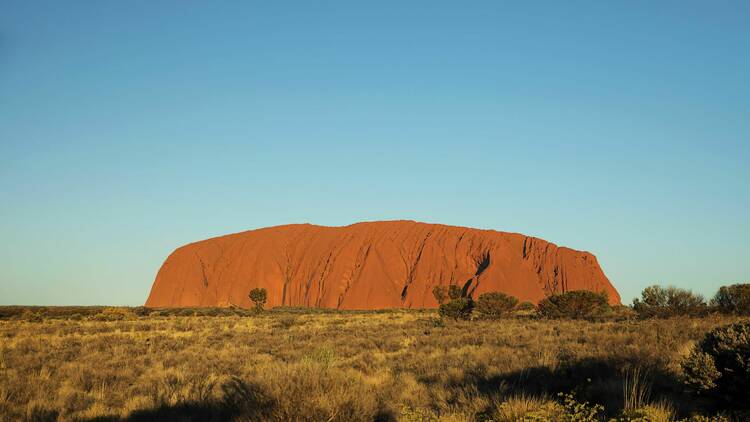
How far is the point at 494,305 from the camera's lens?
38.1 metres

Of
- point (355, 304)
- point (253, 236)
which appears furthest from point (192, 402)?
point (253, 236)

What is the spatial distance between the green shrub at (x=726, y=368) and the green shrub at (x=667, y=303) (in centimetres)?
2062

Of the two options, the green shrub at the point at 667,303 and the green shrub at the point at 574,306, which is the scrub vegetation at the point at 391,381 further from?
the green shrub at the point at 574,306

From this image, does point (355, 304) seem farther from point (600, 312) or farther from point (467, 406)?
point (467, 406)

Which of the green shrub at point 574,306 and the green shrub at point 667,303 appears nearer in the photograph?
the green shrub at point 667,303

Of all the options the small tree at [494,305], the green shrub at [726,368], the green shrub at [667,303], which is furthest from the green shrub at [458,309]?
the green shrub at [726,368]

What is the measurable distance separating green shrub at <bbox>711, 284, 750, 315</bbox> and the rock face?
5549cm

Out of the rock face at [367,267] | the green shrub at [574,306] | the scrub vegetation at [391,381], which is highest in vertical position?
the rock face at [367,267]

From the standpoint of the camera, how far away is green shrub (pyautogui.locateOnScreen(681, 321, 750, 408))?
6.39 meters

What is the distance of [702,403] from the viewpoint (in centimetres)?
A: 706

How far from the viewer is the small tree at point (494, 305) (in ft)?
124

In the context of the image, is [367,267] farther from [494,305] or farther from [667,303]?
[667,303]

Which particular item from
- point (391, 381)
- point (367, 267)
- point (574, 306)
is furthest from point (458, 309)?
point (367, 267)

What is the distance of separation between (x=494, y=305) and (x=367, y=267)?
52610 millimetres
